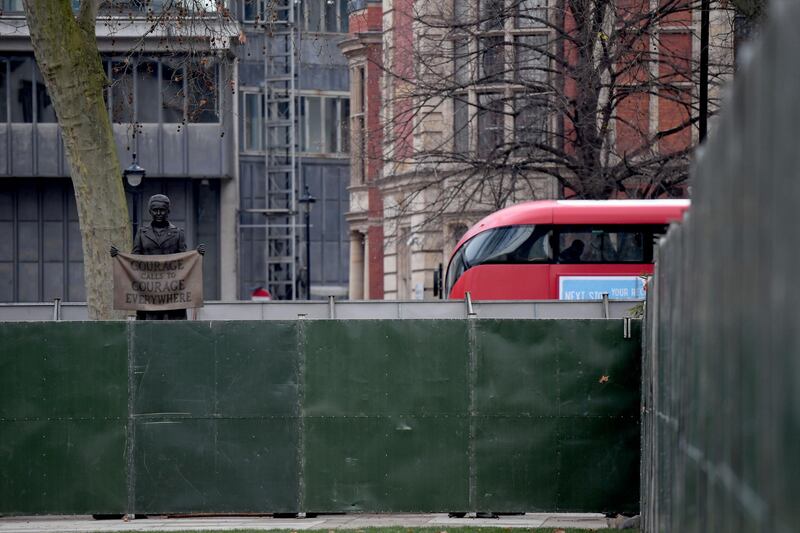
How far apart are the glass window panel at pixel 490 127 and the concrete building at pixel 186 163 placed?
335 inches

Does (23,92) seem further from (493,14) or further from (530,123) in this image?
(493,14)

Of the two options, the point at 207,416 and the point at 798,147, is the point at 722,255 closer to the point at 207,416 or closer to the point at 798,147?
the point at 798,147

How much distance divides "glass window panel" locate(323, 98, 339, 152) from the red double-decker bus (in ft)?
112

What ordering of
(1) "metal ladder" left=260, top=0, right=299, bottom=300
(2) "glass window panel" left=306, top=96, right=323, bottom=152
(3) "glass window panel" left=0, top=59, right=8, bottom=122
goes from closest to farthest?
(3) "glass window panel" left=0, top=59, right=8, bottom=122 → (1) "metal ladder" left=260, top=0, right=299, bottom=300 → (2) "glass window panel" left=306, top=96, right=323, bottom=152

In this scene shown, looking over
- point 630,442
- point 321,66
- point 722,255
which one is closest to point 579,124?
point 630,442

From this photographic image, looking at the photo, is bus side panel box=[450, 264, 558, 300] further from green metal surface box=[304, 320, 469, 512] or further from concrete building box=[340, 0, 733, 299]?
green metal surface box=[304, 320, 469, 512]

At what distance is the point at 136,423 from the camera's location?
51.4 feet

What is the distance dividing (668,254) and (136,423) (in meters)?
8.33

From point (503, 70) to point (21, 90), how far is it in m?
24.2

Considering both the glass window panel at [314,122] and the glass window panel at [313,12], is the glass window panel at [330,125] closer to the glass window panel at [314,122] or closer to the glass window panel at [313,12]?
the glass window panel at [314,122]

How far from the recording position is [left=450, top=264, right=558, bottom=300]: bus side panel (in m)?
30.3

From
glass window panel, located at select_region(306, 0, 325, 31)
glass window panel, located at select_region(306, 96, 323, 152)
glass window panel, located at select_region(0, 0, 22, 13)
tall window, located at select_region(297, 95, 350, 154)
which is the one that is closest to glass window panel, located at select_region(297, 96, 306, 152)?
tall window, located at select_region(297, 95, 350, 154)

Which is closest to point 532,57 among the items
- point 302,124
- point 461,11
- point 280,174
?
point 461,11

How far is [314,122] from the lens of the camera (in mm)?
65062
